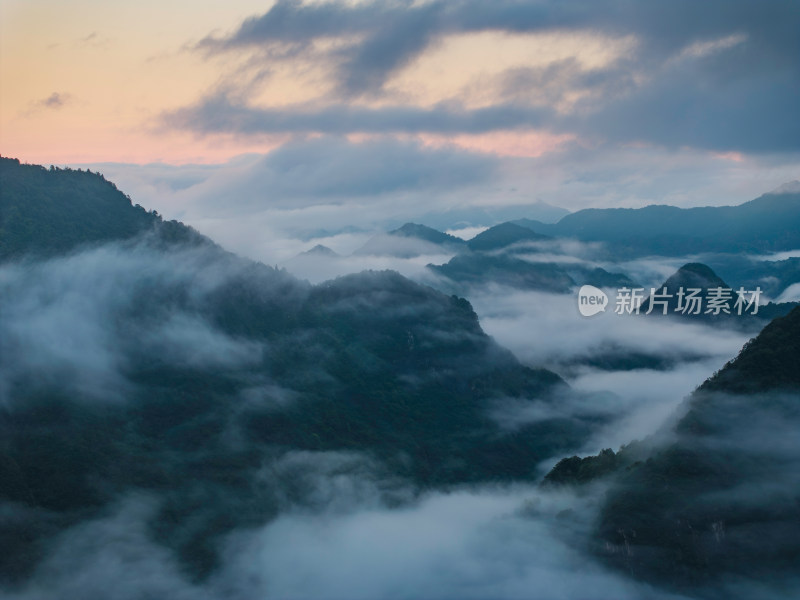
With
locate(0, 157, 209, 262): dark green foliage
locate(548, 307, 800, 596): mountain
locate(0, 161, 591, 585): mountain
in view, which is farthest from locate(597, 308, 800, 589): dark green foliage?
locate(0, 157, 209, 262): dark green foliage

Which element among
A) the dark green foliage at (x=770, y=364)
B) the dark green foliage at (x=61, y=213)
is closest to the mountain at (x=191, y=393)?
the dark green foliage at (x=61, y=213)

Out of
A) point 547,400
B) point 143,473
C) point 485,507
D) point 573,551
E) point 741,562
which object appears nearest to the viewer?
point 741,562

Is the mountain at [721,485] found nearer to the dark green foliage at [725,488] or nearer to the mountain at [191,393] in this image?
the dark green foliage at [725,488]

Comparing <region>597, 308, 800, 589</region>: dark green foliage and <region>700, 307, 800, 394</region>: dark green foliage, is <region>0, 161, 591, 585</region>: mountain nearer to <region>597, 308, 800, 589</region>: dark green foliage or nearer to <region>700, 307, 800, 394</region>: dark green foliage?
<region>597, 308, 800, 589</region>: dark green foliage

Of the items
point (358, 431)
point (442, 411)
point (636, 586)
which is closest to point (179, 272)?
point (358, 431)

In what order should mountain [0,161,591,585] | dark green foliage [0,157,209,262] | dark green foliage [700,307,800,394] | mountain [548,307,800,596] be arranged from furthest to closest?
1. dark green foliage [0,157,209,262]
2. mountain [0,161,591,585]
3. dark green foliage [700,307,800,394]
4. mountain [548,307,800,596]

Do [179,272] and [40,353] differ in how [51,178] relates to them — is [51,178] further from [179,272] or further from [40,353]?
[40,353]
